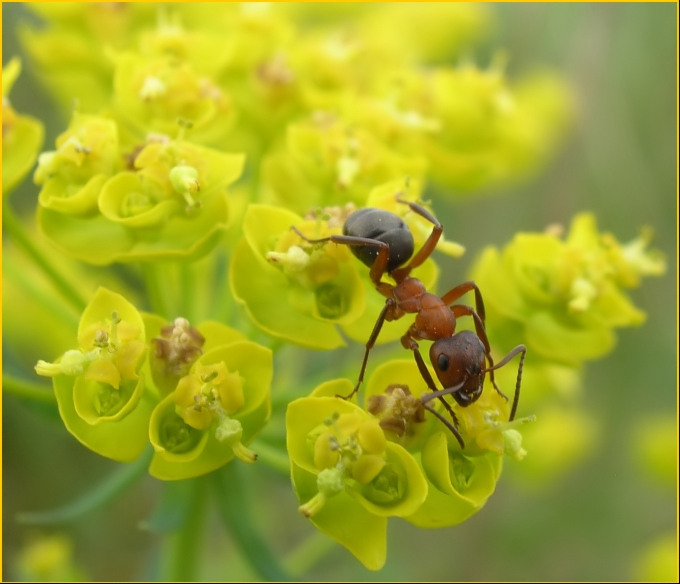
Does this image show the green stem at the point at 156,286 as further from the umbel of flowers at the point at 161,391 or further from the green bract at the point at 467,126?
the green bract at the point at 467,126

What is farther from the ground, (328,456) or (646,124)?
(328,456)

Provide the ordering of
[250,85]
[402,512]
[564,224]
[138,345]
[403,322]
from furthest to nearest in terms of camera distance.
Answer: [564,224] < [250,85] < [403,322] < [138,345] < [402,512]

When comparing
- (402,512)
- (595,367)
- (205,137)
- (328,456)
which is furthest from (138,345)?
(595,367)

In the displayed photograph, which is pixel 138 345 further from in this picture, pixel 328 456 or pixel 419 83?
pixel 419 83

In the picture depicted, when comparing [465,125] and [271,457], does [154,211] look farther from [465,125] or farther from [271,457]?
[465,125]

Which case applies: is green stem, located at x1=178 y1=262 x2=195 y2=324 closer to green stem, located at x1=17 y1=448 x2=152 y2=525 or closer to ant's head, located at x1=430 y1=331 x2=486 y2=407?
green stem, located at x1=17 y1=448 x2=152 y2=525
